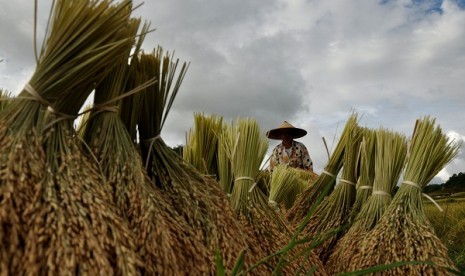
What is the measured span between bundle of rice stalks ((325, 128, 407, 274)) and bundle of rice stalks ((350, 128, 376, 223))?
4 centimetres

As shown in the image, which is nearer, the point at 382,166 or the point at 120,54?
the point at 120,54

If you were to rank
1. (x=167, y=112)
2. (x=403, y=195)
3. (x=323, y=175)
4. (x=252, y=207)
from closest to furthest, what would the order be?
1. (x=167, y=112)
2. (x=252, y=207)
3. (x=403, y=195)
4. (x=323, y=175)

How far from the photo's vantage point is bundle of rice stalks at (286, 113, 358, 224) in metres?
2.83

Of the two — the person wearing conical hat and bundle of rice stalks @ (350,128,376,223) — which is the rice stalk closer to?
bundle of rice stalks @ (350,128,376,223)

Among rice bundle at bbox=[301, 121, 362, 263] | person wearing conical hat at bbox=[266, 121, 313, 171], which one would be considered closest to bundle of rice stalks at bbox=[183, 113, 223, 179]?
rice bundle at bbox=[301, 121, 362, 263]

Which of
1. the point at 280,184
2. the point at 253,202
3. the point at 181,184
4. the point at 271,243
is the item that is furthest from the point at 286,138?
the point at 181,184

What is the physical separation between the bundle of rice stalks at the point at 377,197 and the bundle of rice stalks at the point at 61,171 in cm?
128

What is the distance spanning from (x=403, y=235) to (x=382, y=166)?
1.34 ft

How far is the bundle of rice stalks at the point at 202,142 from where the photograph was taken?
2439 millimetres

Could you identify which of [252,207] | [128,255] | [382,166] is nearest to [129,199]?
[128,255]

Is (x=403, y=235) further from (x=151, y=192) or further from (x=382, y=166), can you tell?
(x=151, y=192)

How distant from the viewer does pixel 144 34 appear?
5.67 feet

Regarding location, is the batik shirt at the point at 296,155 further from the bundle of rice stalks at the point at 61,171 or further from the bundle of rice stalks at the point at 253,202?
the bundle of rice stalks at the point at 61,171

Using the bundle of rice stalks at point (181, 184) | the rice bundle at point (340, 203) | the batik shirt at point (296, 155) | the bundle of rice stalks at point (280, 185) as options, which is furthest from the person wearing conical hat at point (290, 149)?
the bundle of rice stalks at point (181, 184)
